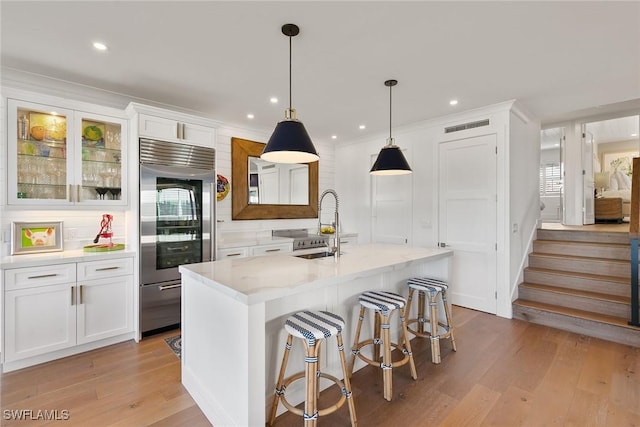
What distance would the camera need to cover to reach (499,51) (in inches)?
97.7

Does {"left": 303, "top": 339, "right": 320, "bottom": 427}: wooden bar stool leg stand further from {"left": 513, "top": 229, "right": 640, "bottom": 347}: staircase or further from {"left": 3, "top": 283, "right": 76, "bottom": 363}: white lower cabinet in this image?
{"left": 513, "top": 229, "right": 640, "bottom": 347}: staircase

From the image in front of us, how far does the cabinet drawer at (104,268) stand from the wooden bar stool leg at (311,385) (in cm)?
230

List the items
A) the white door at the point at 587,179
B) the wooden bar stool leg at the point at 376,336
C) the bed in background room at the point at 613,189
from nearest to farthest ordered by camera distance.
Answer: the wooden bar stool leg at the point at 376,336 → the white door at the point at 587,179 → the bed in background room at the point at 613,189

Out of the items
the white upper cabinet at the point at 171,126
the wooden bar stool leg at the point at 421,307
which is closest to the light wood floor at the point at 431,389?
the wooden bar stool leg at the point at 421,307

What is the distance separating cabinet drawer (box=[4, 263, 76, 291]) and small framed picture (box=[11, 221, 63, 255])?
370mm

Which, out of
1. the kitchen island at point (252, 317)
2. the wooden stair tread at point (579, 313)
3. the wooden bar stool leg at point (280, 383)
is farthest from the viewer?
the wooden stair tread at point (579, 313)

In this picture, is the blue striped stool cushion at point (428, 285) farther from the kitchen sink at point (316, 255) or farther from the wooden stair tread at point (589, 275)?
the wooden stair tread at point (589, 275)

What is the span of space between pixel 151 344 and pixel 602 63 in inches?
194

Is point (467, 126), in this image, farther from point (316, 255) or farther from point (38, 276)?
point (38, 276)

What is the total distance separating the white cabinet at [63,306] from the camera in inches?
99.0

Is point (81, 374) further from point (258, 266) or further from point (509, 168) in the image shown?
point (509, 168)

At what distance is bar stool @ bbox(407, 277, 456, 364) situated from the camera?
265 cm

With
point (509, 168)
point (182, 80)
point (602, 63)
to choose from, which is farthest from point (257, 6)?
point (509, 168)

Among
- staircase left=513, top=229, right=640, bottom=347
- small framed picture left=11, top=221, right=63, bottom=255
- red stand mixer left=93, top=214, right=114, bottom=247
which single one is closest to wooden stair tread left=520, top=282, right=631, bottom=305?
staircase left=513, top=229, right=640, bottom=347
